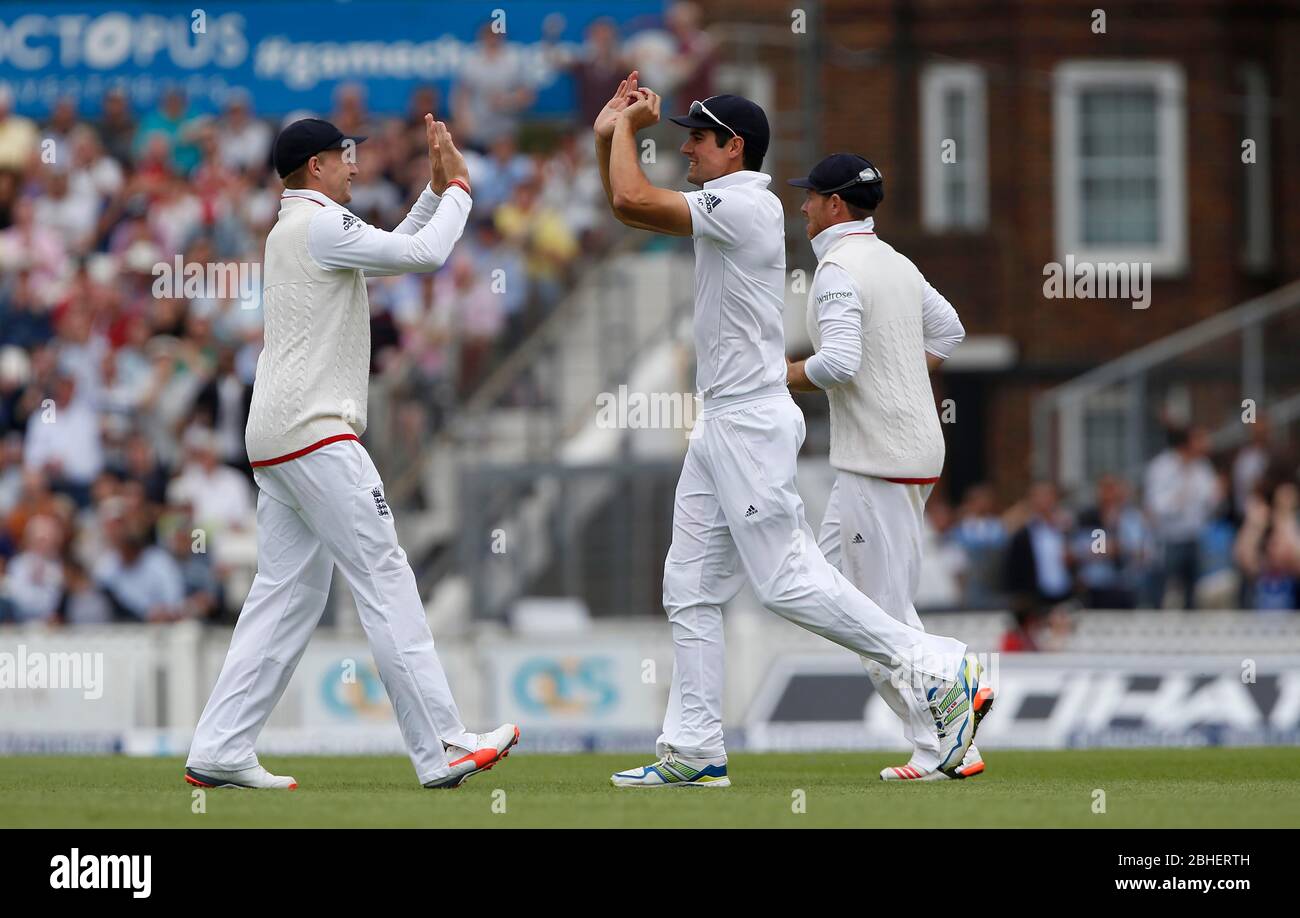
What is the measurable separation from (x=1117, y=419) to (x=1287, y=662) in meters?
6.25

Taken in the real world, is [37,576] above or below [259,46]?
below

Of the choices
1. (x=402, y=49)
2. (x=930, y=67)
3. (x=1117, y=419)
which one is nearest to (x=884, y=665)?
(x=1117, y=419)

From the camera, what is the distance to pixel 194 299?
63.9 feet

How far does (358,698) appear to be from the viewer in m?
15.6

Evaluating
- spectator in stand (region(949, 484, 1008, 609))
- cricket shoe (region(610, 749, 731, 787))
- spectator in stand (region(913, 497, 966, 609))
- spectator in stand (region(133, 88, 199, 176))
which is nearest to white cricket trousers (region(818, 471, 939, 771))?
cricket shoe (region(610, 749, 731, 787))

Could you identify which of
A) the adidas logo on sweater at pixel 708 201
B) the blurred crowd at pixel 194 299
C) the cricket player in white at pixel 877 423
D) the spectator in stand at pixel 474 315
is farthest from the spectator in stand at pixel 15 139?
the adidas logo on sweater at pixel 708 201

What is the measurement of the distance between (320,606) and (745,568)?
5.40 ft

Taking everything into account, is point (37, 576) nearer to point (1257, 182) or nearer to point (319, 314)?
point (319, 314)

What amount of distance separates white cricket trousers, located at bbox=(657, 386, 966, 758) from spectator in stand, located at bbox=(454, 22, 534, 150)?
12.7m

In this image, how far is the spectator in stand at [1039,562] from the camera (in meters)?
16.8

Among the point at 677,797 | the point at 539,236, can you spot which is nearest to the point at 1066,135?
the point at 539,236

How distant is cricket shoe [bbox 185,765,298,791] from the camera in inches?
335
